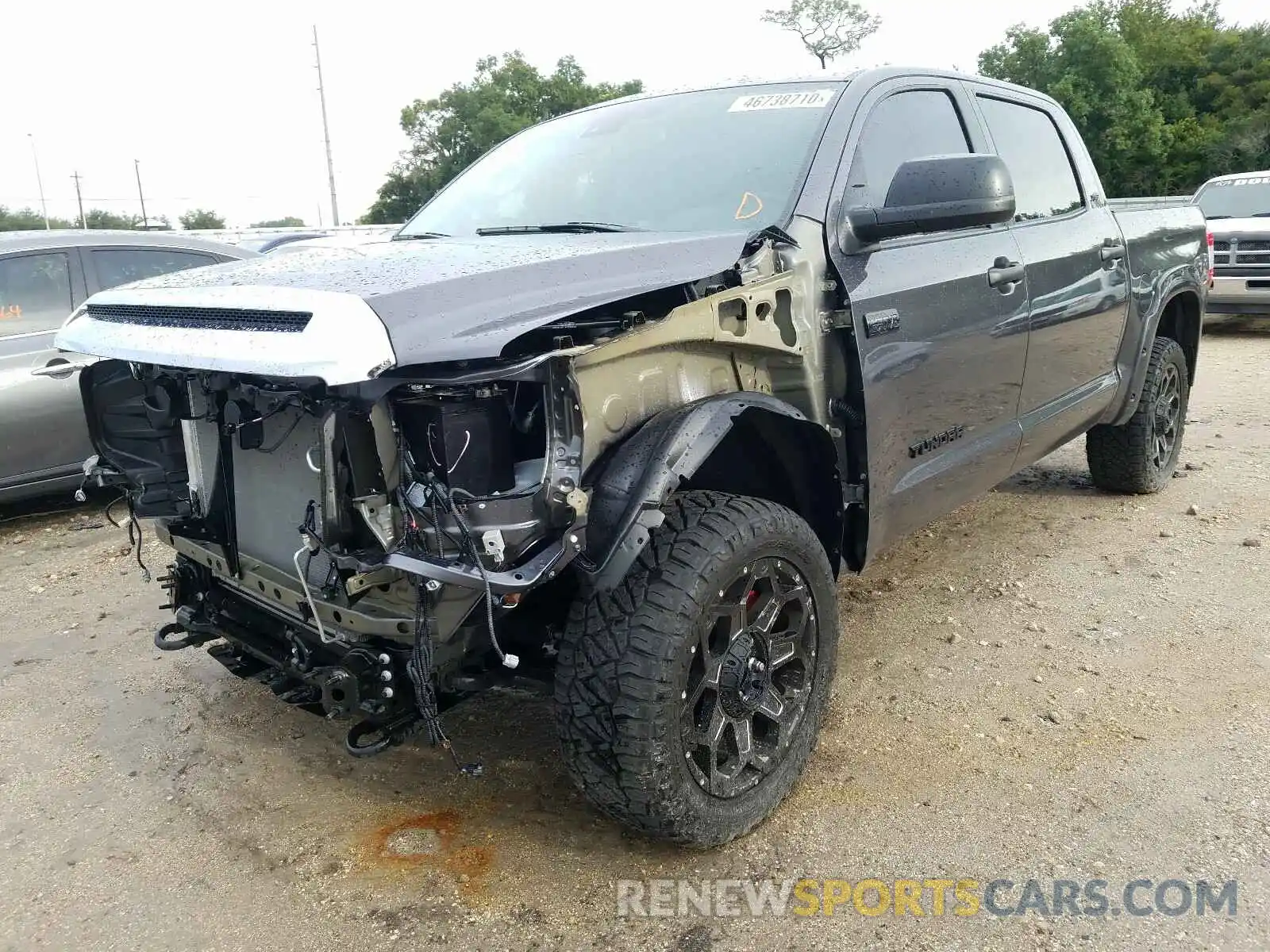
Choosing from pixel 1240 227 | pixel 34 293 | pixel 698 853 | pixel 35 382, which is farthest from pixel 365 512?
pixel 1240 227

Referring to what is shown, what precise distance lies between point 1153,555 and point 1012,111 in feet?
6.78

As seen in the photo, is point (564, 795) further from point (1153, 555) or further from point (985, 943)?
point (1153, 555)

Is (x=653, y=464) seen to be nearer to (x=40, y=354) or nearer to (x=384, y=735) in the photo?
(x=384, y=735)

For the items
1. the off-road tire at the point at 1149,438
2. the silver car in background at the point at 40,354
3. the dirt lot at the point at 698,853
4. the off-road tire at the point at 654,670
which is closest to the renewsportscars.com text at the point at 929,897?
the dirt lot at the point at 698,853

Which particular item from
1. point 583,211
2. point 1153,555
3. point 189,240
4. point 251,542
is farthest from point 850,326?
point 189,240

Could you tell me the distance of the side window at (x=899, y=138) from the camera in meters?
3.10

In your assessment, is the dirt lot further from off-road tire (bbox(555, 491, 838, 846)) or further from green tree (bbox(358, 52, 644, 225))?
green tree (bbox(358, 52, 644, 225))

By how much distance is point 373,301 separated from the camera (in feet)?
6.15

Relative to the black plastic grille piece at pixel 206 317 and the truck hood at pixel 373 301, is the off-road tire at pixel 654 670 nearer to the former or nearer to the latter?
the truck hood at pixel 373 301

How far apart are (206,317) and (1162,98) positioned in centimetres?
3627

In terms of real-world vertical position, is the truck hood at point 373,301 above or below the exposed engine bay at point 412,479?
above

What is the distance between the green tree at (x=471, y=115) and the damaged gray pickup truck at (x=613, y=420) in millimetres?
41567

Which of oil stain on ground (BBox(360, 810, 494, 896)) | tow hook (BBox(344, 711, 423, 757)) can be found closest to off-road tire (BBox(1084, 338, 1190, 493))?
oil stain on ground (BBox(360, 810, 494, 896))

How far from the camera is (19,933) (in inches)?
92.2
